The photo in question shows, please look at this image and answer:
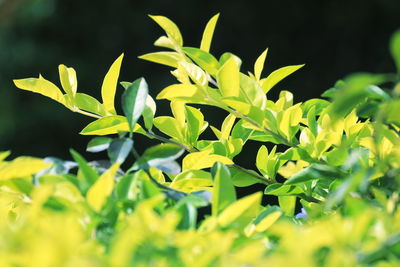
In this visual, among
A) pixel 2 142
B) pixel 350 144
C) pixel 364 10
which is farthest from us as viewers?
pixel 364 10

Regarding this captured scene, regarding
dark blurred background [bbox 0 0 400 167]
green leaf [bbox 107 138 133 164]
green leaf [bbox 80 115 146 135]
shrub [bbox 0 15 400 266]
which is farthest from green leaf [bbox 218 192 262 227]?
dark blurred background [bbox 0 0 400 167]

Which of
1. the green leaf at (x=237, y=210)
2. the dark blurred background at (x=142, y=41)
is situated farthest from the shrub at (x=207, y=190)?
the dark blurred background at (x=142, y=41)

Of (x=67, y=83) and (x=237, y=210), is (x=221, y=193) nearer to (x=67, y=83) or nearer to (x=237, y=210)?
(x=237, y=210)

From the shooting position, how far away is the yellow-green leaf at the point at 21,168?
0.49 meters

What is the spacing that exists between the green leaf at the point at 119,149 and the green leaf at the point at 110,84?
13cm

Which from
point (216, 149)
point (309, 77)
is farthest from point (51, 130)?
point (216, 149)

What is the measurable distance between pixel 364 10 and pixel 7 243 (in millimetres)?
4569

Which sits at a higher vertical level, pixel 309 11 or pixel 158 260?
pixel 158 260

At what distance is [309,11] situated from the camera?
4766 mm

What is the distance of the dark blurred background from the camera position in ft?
14.6

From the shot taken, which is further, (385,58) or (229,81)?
(385,58)

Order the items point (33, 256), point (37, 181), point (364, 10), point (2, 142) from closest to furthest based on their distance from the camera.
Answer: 1. point (33, 256)
2. point (37, 181)
3. point (2, 142)
4. point (364, 10)

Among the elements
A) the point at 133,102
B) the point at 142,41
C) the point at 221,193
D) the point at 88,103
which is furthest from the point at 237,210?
the point at 142,41

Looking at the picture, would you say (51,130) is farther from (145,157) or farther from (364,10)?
(145,157)
